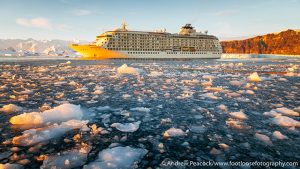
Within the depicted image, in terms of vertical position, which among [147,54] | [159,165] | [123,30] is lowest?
[159,165]

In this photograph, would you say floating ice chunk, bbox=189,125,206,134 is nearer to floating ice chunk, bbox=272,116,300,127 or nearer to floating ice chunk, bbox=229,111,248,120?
floating ice chunk, bbox=229,111,248,120

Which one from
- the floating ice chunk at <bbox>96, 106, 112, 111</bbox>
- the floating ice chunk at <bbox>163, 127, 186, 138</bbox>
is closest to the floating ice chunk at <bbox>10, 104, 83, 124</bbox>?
the floating ice chunk at <bbox>96, 106, 112, 111</bbox>

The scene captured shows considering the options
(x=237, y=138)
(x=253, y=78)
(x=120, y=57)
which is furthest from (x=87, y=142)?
(x=120, y=57)

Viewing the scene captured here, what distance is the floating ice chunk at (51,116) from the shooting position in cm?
357

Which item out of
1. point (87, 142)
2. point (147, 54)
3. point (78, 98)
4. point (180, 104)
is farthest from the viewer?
point (147, 54)

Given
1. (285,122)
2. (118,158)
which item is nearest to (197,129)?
(118,158)

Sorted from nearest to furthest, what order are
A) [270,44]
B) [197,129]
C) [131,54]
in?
[197,129]
[131,54]
[270,44]

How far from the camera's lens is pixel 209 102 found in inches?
213

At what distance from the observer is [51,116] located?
3830 mm

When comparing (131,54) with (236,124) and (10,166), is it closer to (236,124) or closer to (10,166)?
(236,124)

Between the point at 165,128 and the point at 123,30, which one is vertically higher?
the point at 123,30

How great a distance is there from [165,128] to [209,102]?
230 centimetres

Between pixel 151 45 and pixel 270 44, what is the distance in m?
110

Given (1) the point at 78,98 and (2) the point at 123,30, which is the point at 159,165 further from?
(2) the point at 123,30
